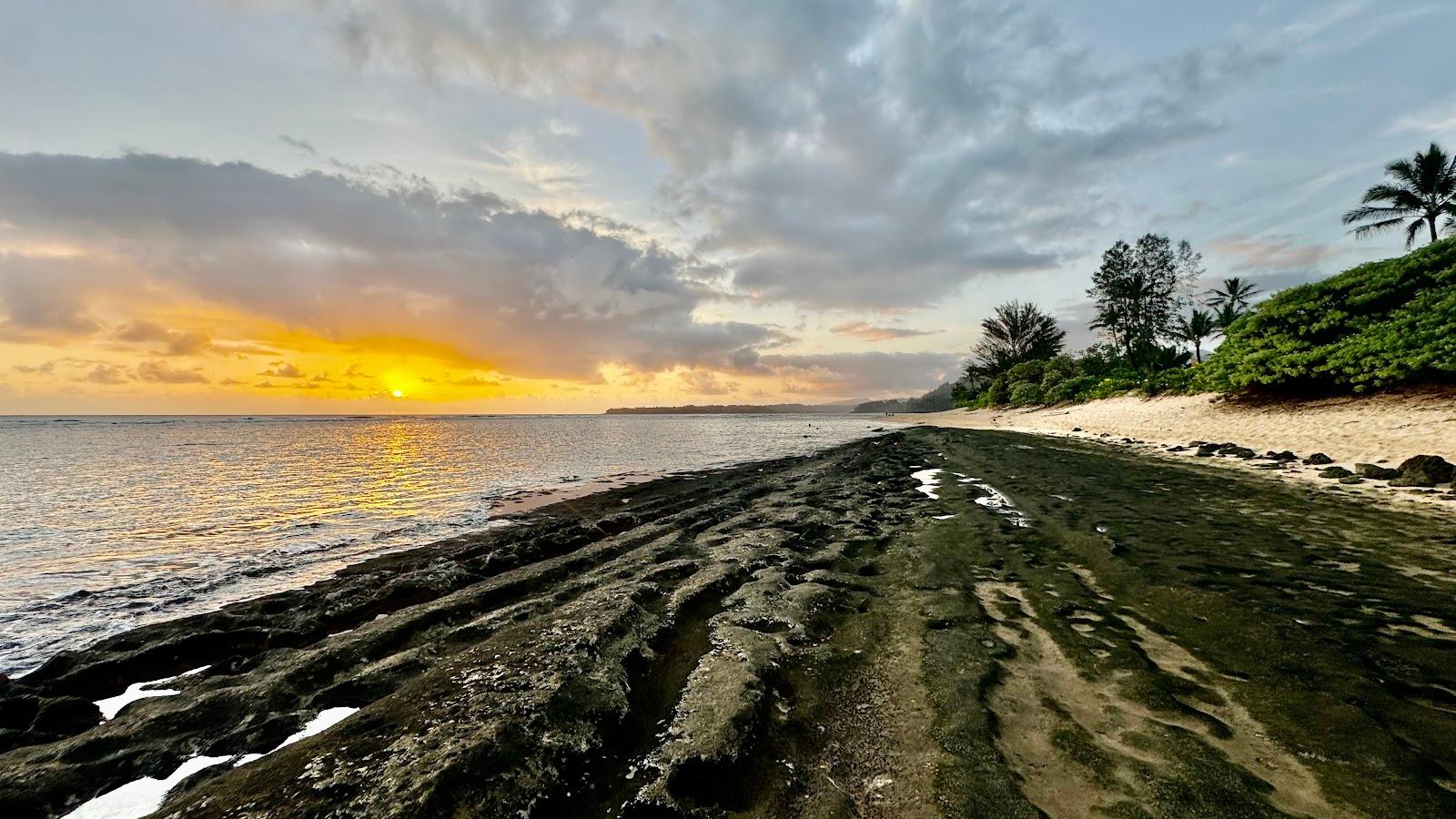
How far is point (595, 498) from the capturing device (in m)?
18.2

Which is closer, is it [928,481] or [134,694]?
[134,694]

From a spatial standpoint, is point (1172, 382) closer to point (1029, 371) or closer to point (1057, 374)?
point (1057, 374)

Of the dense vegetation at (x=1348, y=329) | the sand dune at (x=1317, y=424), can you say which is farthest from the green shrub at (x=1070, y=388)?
the sand dune at (x=1317, y=424)

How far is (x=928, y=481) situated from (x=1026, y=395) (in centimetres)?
6066

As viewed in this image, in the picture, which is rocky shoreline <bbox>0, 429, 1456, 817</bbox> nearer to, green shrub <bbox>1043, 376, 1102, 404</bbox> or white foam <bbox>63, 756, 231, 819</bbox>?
white foam <bbox>63, 756, 231, 819</bbox>

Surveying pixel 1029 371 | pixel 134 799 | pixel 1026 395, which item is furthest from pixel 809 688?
pixel 1029 371

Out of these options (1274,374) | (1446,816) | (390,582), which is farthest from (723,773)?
(1274,374)

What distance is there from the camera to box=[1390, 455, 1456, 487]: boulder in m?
12.0

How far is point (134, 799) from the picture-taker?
12.2 feet

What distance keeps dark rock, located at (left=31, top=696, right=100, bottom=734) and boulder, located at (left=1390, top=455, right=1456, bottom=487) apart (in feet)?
76.6

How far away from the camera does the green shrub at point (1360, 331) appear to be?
63.7 feet

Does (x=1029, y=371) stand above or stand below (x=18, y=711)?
above

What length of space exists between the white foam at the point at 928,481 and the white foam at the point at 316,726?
42.9ft

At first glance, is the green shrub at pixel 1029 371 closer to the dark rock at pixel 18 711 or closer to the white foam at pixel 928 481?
the white foam at pixel 928 481
